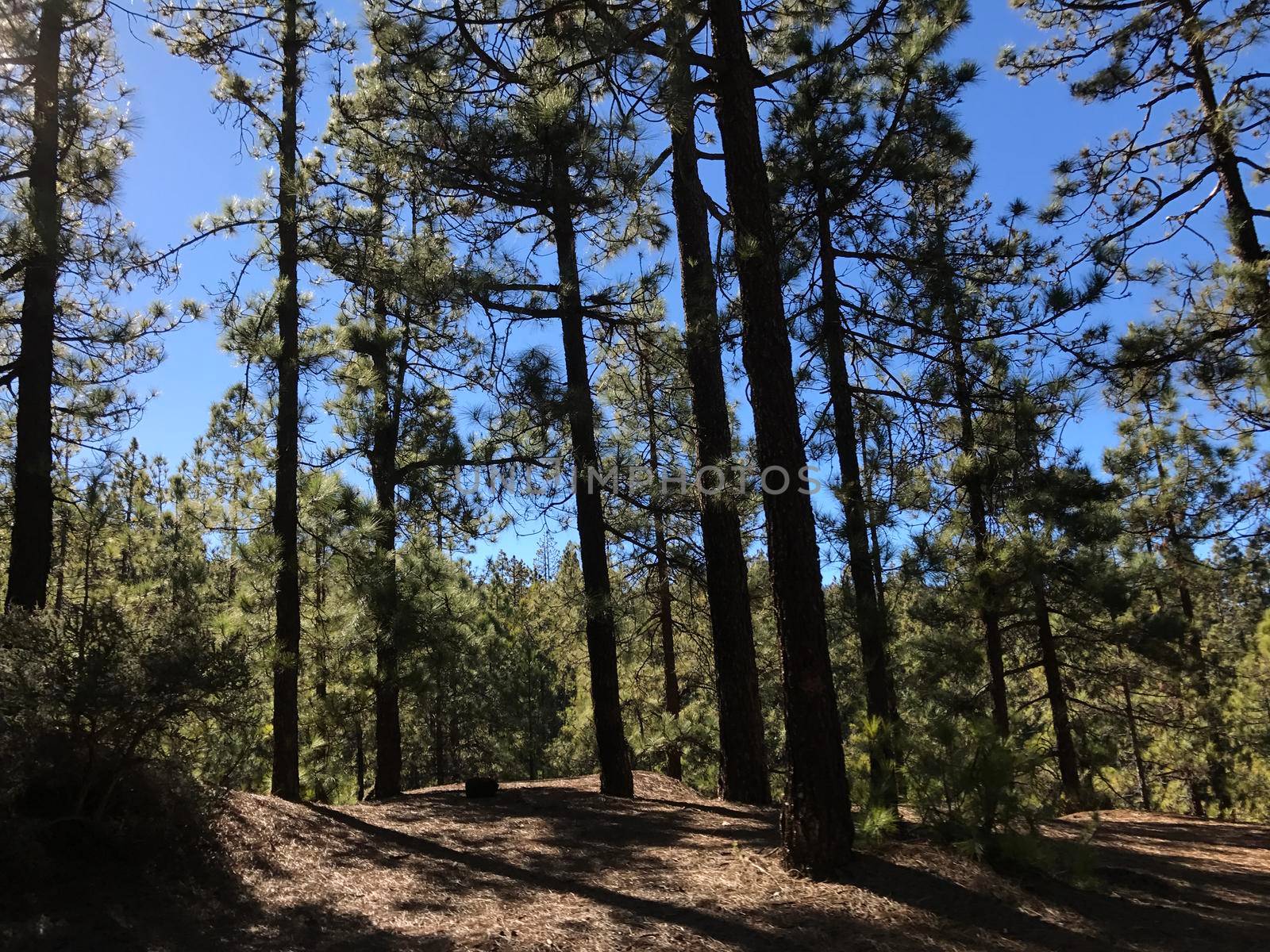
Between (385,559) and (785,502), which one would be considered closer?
(785,502)

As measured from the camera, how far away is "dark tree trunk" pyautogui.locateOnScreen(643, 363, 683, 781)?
8.87 metres

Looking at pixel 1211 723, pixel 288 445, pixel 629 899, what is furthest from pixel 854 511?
pixel 1211 723

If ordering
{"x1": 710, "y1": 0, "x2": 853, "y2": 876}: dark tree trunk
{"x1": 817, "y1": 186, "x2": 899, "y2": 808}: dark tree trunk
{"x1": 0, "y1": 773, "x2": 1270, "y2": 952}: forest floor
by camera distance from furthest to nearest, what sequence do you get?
1. {"x1": 817, "y1": 186, "x2": 899, "y2": 808}: dark tree trunk
2. {"x1": 710, "y1": 0, "x2": 853, "y2": 876}: dark tree trunk
3. {"x1": 0, "y1": 773, "x2": 1270, "y2": 952}: forest floor

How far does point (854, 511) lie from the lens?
6.33 m

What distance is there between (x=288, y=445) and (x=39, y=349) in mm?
2352

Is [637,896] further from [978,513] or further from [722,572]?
[978,513]

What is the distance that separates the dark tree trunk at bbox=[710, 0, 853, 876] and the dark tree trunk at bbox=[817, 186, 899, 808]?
985mm

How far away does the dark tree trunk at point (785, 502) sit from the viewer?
463 cm

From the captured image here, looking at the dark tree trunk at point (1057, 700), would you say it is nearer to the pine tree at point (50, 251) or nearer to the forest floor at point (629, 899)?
the forest floor at point (629, 899)

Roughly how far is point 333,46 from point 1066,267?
8405 millimetres

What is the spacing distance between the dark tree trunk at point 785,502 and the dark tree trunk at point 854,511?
98 centimetres

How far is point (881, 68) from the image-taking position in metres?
5.89

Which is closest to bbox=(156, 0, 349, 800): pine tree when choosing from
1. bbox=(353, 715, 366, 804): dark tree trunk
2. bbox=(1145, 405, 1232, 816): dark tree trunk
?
bbox=(353, 715, 366, 804): dark tree trunk

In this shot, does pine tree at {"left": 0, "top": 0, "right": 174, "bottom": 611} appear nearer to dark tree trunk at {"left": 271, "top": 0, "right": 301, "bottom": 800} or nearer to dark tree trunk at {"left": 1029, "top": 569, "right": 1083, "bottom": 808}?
dark tree trunk at {"left": 271, "top": 0, "right": 301, "bottom": 800}
